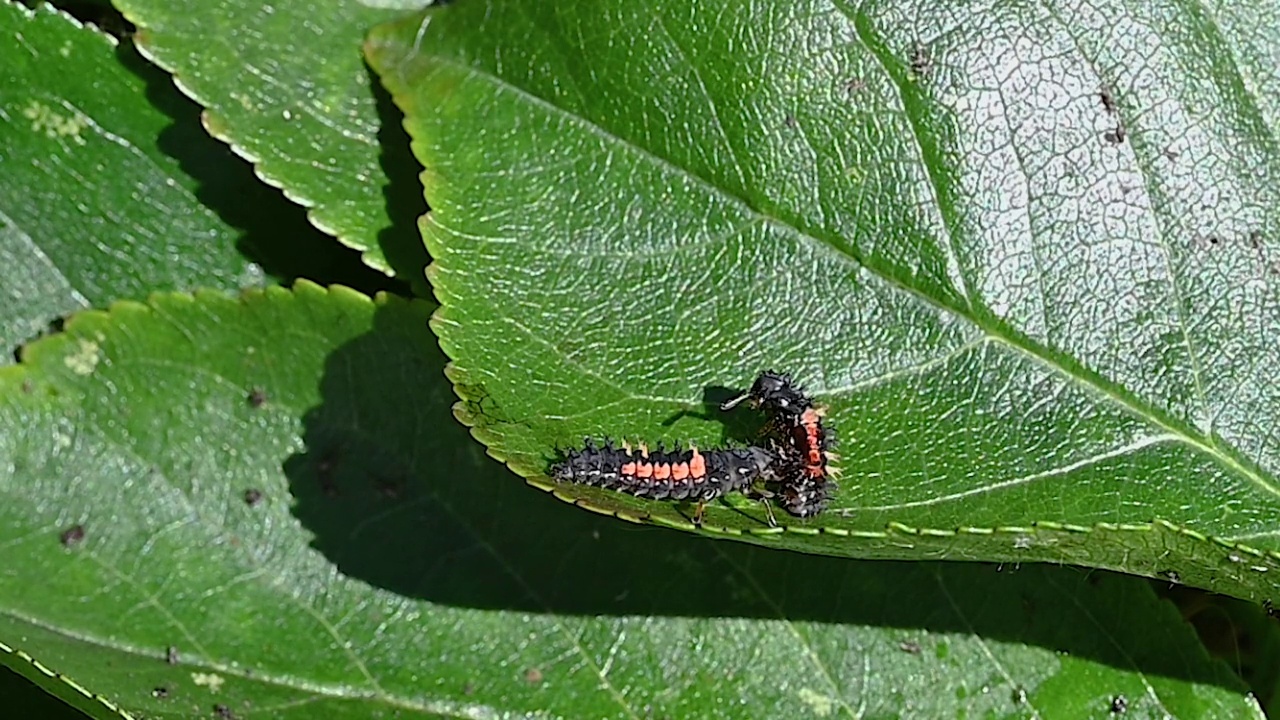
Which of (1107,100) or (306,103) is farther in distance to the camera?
(306,103)

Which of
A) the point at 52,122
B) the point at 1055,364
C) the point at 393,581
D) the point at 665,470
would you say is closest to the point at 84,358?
the point at 52,122

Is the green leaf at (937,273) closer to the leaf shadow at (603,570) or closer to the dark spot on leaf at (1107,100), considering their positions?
the dark spot on leaf at (1107,100)

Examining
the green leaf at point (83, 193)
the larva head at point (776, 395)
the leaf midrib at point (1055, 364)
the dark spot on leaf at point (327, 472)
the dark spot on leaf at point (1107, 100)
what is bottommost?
the dark spot on leaf at point (327, 472)

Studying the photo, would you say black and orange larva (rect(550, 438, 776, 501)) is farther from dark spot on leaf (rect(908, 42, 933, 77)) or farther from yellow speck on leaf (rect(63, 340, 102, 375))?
yellow speck on leaf (rect(63, 340, 102, 375))

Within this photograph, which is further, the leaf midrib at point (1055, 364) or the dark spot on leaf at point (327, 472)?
the dark spot on leaf at point (327, 472)

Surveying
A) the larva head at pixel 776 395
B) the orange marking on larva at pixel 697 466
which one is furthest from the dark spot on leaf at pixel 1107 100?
the orange marking on larva at pixel 697 466

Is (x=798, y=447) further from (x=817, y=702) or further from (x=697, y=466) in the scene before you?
(x=817, y=702)

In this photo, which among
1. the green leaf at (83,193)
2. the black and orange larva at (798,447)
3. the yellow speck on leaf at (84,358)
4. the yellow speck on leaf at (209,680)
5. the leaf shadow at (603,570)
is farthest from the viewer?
the green leaf at (83,193)

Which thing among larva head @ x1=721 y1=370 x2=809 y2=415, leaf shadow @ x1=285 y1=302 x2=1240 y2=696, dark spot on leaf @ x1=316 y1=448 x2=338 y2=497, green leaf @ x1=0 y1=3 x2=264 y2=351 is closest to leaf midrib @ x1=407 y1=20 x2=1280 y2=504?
larva head @ x1=721 y1=370 x2=809 y2=415
